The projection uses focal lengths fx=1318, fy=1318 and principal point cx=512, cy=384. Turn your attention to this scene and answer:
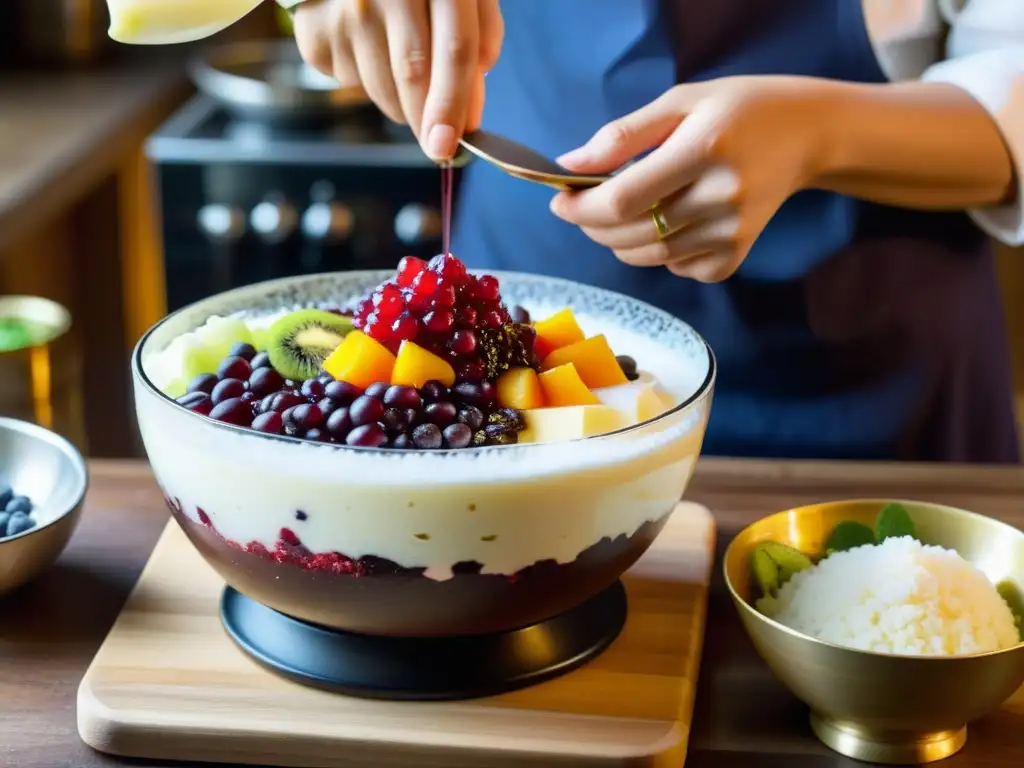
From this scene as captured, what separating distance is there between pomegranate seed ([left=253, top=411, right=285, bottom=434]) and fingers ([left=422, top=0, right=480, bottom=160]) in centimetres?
30

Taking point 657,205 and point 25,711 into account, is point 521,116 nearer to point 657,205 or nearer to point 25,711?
point 657,205

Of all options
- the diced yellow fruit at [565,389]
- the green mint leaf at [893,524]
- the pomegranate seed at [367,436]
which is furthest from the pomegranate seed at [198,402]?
the green mint leaf at [893,524]

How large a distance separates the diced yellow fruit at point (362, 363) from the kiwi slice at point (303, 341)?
0.10 ft

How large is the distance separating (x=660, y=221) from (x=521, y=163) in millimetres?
128

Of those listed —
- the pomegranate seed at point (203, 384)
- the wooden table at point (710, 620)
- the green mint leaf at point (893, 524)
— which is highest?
the pomegranate seed at point (203, 384)

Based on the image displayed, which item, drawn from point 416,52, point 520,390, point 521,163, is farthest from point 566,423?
point 416,52

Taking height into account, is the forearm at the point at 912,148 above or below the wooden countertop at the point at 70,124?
above

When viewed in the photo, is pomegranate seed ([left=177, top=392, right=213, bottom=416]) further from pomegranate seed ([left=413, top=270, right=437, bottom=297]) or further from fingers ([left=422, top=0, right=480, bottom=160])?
fingers ([left=422, top=0, right=480, bottom=160])

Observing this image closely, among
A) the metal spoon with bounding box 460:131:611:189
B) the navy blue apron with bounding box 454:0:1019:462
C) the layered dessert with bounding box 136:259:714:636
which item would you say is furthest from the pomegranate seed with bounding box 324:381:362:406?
the navy blue apron with bounding box 454:0:1019:462

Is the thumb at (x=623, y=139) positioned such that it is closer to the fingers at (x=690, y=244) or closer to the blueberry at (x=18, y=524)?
the fingers at (x=690, y=244)

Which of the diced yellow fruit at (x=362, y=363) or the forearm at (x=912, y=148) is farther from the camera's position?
the forearm at (x=912, y=148)

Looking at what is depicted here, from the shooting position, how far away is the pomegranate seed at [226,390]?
859 millimetres

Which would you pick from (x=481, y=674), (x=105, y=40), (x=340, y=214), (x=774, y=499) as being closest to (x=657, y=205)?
(x=774, y=499)

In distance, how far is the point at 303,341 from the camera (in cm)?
94
